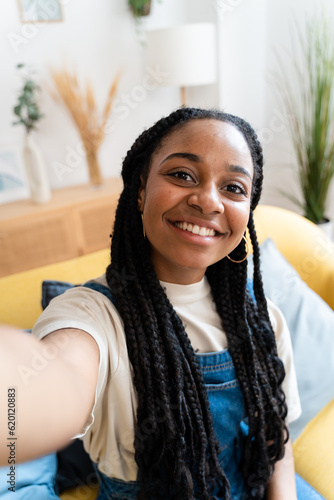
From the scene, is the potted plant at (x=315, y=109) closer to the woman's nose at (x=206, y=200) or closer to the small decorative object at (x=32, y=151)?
the small decorative object at (x=32, y=151)

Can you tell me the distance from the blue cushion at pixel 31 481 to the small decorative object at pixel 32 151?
1.95 metres

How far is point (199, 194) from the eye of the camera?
0.76 meters

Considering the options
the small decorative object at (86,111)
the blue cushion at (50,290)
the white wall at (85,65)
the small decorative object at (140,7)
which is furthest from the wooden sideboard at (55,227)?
the blue cushion at (50,290)

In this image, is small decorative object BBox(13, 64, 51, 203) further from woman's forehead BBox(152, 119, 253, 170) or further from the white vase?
woman's forehead BBox(152, 119, 253, 170)

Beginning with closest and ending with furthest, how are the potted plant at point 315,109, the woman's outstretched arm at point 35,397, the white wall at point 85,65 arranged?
the woman's outstretched arm at point 35,397 → the potted plant at point 315,109 → the white wall at point 85,65

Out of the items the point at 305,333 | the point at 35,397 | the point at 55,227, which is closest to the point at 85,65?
the point at 55,227

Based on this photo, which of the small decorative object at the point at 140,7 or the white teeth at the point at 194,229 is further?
the small decorative object at the point at 140,7

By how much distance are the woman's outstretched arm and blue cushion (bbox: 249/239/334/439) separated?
919 millimetres

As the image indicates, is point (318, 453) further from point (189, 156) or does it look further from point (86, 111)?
point (86, 111)

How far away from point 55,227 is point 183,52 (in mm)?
1437

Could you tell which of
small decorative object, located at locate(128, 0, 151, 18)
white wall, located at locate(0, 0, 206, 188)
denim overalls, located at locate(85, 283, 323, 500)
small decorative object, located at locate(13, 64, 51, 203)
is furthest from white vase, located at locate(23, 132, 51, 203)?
denim overalls, located at locate(85, 283, 323, 500)

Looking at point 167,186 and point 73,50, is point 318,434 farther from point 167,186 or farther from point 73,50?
point 73,50

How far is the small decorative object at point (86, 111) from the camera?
2713 mm

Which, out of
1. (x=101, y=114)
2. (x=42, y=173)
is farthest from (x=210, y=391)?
(x=101, y=114)
